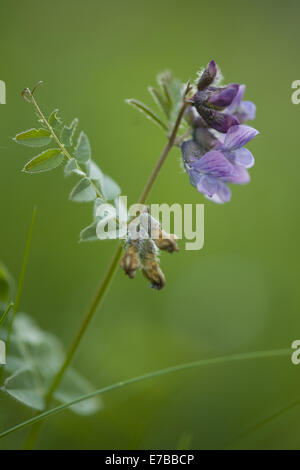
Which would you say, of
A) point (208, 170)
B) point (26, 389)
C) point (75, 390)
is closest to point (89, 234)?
point (208, 170)

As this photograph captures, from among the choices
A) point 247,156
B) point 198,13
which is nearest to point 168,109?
point 247,156

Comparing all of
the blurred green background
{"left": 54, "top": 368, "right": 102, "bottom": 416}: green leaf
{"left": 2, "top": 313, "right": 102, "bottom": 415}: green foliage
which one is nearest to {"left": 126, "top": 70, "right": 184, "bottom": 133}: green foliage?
the blurred green background

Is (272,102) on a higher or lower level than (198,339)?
higher

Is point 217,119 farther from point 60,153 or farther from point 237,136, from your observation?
point 60,153

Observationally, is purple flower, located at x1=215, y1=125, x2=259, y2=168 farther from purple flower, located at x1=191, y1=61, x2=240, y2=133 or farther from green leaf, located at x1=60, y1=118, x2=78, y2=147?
green leaf, located at x1=60, y1=118, x2=78, y2=147

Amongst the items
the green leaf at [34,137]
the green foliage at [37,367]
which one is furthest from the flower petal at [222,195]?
the green foliage at [37,367]
